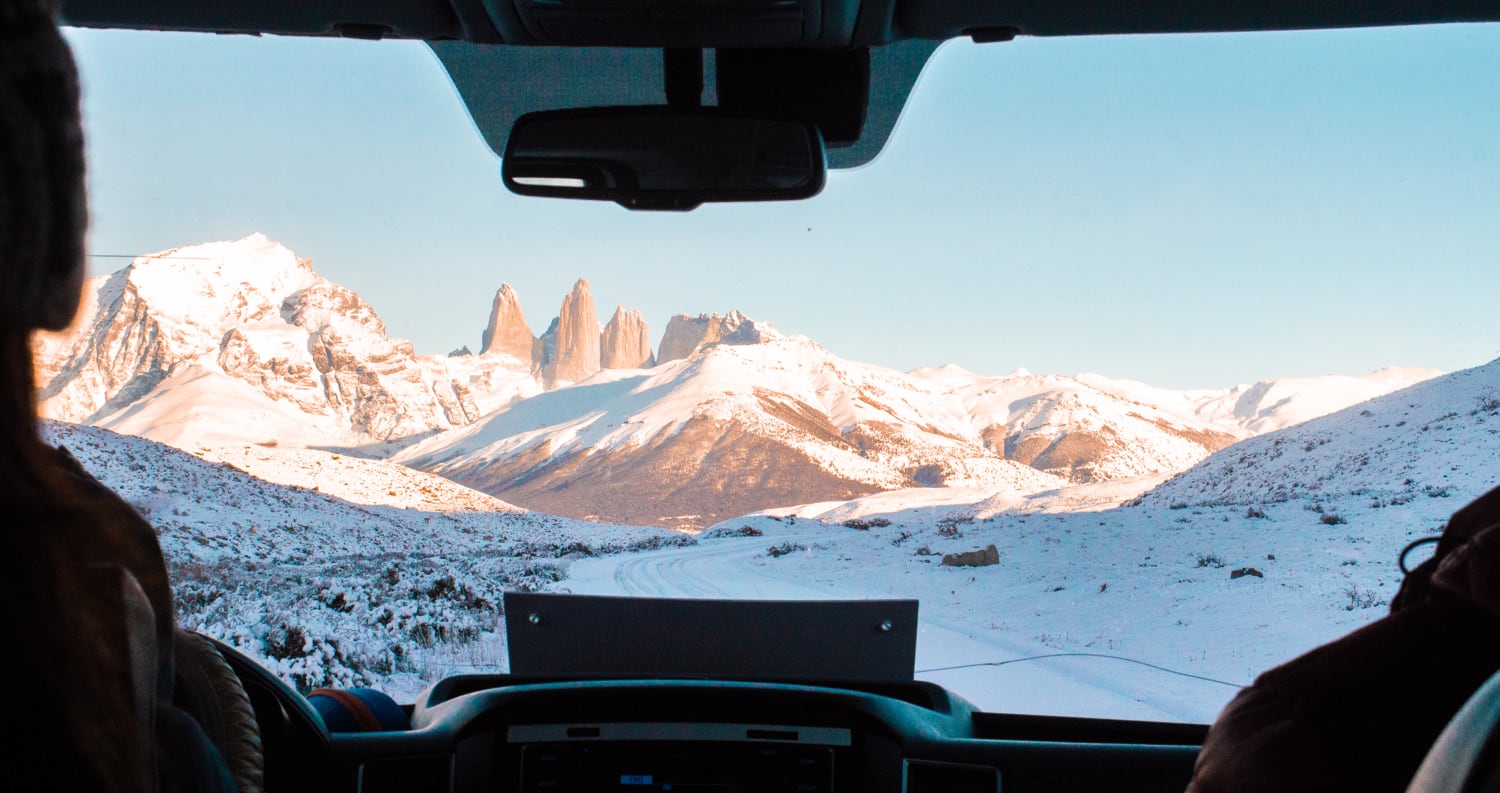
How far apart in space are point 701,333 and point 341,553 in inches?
70.8

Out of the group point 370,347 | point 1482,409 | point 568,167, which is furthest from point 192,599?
point 1482,409

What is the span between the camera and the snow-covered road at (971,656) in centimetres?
320

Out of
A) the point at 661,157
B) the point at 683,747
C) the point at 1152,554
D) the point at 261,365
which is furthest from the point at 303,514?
the point at 1152,554

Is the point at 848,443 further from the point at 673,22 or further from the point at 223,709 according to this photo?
the point at 223,709

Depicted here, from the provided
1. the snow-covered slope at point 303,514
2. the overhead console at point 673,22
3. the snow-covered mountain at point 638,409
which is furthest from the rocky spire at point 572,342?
the overhead console at point 673,22

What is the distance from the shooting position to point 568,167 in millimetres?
2770

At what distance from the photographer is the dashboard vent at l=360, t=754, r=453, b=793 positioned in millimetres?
2254

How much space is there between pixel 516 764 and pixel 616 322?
8.45ft

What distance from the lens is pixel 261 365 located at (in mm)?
4617

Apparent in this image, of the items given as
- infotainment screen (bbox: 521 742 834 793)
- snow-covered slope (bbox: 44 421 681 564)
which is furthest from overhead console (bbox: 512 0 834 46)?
snow-covered slope (bbox: 44 421 681 564)

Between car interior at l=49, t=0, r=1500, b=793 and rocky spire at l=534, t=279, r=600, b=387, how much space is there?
1.28 metres

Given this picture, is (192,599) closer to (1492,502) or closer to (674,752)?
(674,752)

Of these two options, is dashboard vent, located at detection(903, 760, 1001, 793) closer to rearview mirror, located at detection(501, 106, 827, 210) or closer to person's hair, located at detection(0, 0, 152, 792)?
rearview mirror, located at detection(501, 106, 827, 210)

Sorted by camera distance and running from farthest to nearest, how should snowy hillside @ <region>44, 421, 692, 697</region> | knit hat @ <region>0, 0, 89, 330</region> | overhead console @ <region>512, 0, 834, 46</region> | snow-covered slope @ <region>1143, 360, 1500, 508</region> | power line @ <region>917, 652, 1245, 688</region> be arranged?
snow-covered slope @ <region>1143, 360, 1500, 508</region> → snowy hillside @ <region>44, 421, 692, 697</region> → power line @ <region>917, 652, 1245, 688</region> → overhead console @ <region>512, 0, 834, 46</region> → knit hat @ <region>0, 0, 89, 330</region>
